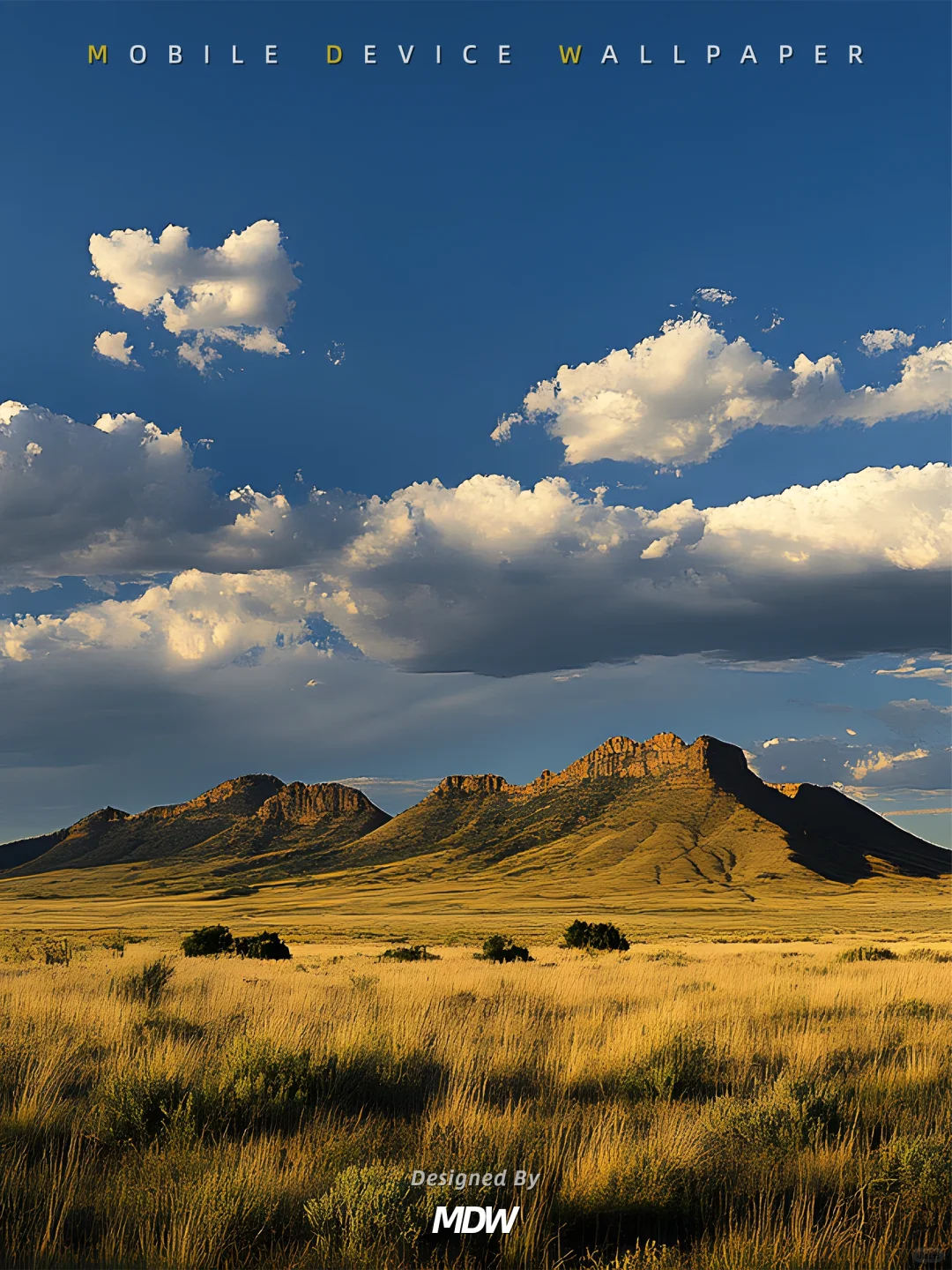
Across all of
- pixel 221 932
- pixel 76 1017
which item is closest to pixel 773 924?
pixel 221 932

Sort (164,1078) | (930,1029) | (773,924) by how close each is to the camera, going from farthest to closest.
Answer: (773,924) → (930,1029) → (164,1078)

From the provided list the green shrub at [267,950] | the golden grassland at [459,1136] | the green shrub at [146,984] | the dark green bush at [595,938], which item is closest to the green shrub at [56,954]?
the green shrub at [267,950]

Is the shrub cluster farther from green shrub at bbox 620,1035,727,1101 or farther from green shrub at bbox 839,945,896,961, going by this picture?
green shrub at bbox 620,1035,727,1101

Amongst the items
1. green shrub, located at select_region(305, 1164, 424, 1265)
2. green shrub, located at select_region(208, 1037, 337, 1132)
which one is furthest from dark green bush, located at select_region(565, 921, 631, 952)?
green shrub, located at select_region(305, 1164, 424, 1265)

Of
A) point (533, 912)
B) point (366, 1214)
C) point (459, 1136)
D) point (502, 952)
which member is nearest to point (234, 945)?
point (502, 952)

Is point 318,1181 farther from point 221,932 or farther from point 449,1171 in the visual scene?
point 221,932

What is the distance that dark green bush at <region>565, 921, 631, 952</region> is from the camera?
39.4 meters

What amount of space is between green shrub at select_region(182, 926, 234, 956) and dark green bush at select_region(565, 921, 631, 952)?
1617cm

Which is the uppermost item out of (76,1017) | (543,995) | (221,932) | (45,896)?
(76,1017)

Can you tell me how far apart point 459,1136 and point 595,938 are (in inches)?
1416

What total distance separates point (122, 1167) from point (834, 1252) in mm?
4622

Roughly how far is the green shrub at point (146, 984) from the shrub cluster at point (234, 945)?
16179 mm

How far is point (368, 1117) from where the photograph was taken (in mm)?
7164

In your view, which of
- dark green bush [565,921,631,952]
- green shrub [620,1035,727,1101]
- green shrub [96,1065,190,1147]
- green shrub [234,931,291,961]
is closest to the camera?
green shrub [96,1065,190,1147]
